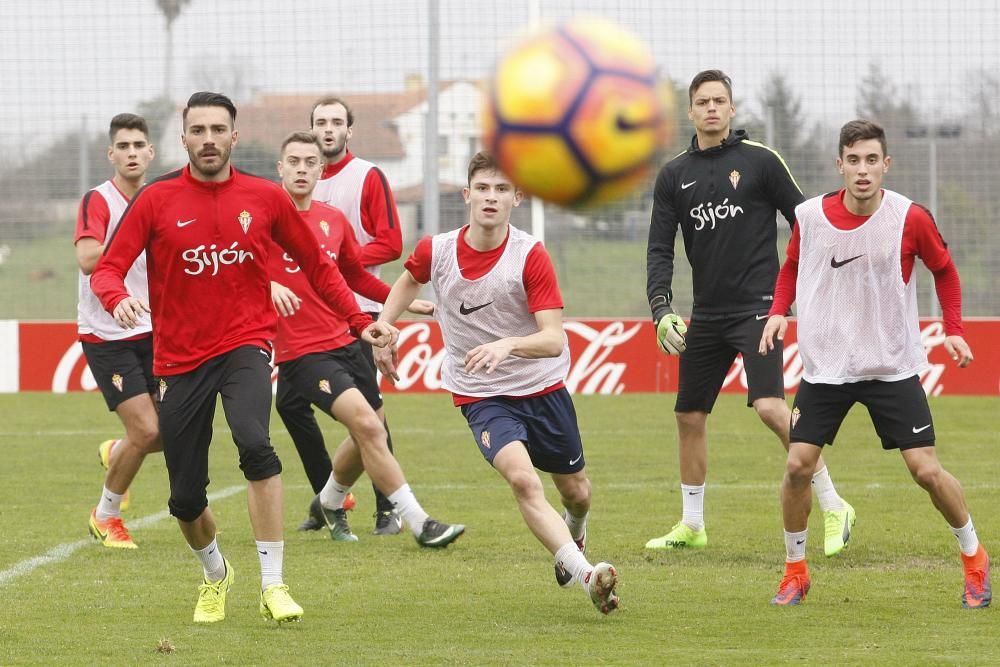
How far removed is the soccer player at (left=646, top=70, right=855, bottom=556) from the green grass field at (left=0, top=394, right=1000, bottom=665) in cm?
76

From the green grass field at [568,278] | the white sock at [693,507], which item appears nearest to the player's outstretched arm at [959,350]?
the white sock at [693,507]

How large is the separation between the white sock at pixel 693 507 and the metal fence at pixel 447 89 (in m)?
10.4

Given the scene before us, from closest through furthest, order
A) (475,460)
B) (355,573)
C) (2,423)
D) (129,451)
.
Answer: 1. (355,573)
2. (129,451)
3. (475,460)
4. (2,423)

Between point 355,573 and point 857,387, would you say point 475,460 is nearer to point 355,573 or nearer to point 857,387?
point 355,573

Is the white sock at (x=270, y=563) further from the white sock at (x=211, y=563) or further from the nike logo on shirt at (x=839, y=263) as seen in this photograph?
the nike logo on shirt at (x=839, y=263)

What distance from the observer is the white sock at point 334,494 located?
29.8ft

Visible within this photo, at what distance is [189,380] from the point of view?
660 cm

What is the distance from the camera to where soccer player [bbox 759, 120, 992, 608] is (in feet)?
22.2

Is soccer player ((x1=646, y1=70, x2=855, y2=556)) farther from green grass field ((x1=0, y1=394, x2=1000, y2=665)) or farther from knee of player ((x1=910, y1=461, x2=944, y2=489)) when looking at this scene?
knee of player ((x1=910, y1=461, x2=944, y2=489))

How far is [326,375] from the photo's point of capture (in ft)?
28.3

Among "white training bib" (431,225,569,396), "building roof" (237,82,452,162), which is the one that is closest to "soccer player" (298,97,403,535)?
"white training bib" (431,225,569,396)

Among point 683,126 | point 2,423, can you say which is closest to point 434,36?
point 683,126

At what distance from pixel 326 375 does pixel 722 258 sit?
7.39 feet

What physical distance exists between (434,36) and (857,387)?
536 inches
